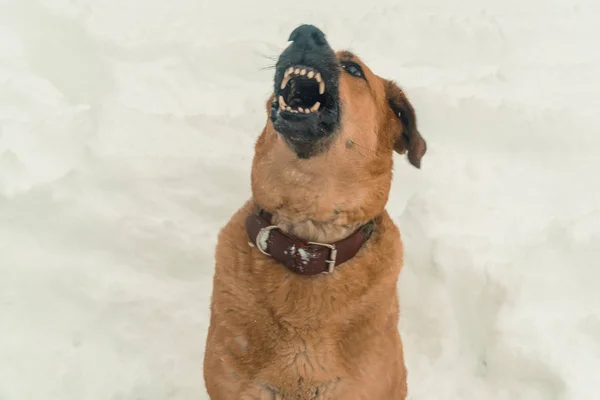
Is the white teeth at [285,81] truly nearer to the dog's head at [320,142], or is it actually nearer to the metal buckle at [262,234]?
the dog's head at [320,142]

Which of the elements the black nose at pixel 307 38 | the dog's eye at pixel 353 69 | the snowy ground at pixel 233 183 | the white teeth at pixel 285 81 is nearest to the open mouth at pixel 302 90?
the white teeth at pixel 285 81

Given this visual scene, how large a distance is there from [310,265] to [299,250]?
0.08 meters

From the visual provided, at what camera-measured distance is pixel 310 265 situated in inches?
91.0

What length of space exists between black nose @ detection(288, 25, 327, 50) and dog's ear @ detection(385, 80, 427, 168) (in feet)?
2.13

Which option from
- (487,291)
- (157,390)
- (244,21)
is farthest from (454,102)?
(157,390)

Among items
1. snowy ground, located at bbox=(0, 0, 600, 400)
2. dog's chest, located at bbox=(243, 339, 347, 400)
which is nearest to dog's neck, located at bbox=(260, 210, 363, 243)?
dog's chest, located at bbox=(243, 339, 347, 400)

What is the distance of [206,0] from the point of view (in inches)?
262

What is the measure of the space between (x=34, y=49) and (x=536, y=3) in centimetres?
592

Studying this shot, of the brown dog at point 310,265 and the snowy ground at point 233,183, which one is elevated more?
the brown dog at point 310,265

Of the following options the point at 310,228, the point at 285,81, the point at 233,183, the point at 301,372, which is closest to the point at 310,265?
the point at 310,228

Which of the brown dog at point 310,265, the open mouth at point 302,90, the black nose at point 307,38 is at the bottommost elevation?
the brown dog at point 310,265

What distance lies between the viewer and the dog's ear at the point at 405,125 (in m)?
2.79

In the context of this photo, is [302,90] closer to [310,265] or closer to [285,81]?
[285,81]

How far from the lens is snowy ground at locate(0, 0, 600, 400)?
336 centimetres
